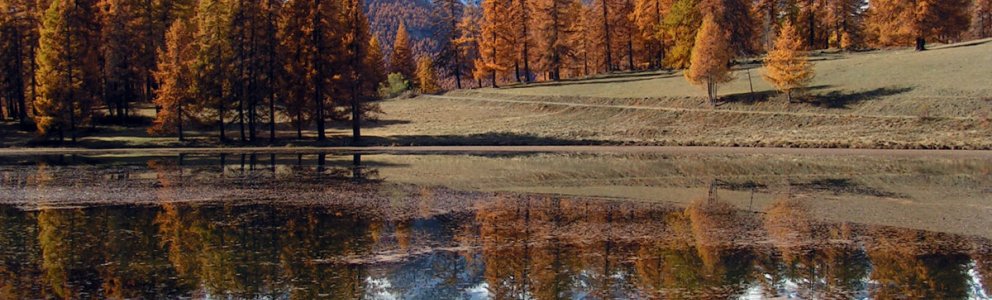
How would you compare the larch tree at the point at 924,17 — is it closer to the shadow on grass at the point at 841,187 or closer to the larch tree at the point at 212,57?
the shadow on grass at the point at 841,187

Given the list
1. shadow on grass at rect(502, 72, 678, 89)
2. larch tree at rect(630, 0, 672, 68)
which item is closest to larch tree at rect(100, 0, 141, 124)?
shadow on grass at rect(502, 72, 678, 89)

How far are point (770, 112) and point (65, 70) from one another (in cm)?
4745

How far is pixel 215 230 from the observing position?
19.0m

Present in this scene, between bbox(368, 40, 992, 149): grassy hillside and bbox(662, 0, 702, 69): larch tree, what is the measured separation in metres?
2.22

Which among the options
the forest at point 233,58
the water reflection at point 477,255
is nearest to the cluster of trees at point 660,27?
the forest at point 233,58

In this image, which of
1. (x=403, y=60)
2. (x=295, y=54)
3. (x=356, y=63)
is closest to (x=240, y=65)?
(x=295, y=54)

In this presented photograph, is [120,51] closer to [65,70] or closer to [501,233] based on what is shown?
[65,70]

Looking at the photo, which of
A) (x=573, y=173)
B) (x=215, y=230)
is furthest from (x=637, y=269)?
(x=573, y=173)

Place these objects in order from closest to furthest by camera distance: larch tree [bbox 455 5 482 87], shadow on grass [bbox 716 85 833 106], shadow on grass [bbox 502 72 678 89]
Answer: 1. shadow on grass [bbox 716 85 833 106]
2. shadow on grass [bbox 502 72 678 89]
3. larch tree [bbox 455 5 482 87]

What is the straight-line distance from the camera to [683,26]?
75875mm

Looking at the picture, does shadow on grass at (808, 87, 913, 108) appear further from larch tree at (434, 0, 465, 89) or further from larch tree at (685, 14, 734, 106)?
larch tree at (434, 0, 465, 89)

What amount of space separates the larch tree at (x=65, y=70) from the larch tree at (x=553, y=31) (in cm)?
4379

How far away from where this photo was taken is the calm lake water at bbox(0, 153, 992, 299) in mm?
13461

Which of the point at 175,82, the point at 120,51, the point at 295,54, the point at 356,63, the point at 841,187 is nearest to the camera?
the point at 841,187
